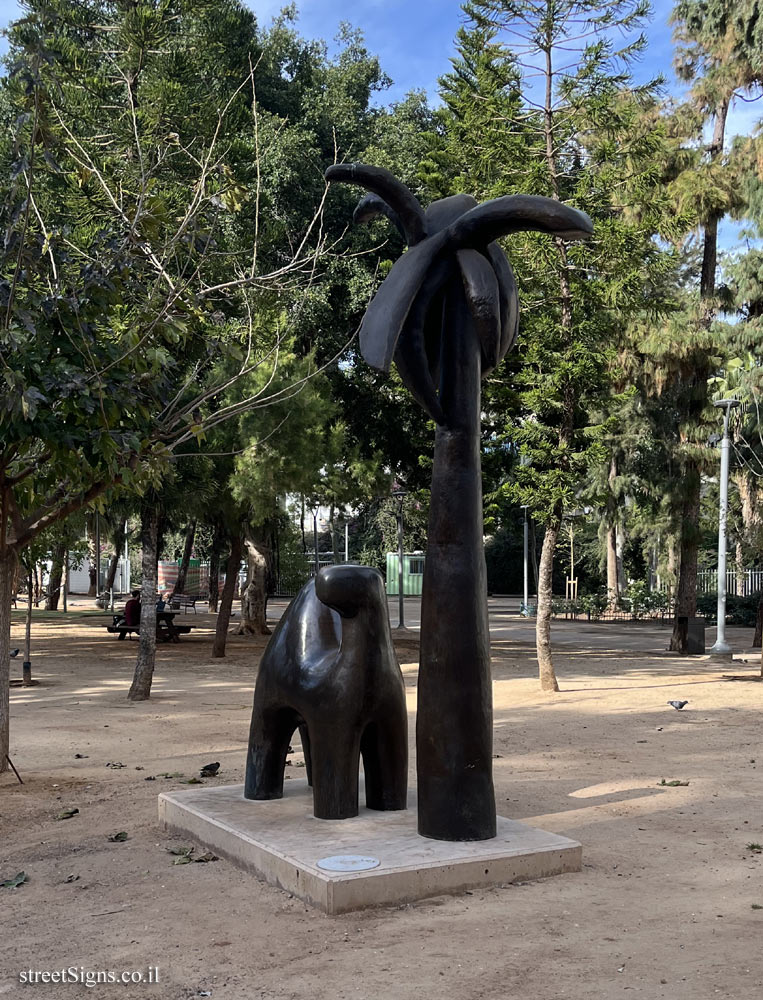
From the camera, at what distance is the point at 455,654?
607 cm

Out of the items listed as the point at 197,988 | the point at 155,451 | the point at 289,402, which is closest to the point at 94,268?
the point at 155,451

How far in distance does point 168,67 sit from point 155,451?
1155cm

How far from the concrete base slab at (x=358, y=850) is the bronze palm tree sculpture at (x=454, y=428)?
28cm

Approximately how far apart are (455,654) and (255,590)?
19.5 metres

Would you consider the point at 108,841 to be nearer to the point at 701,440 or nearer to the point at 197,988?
the point at 197,988

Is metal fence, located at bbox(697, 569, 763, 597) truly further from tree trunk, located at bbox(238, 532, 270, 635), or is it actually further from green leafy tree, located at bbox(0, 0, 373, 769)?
green leafy tree, located at bbox(0, 0, 373, 769)

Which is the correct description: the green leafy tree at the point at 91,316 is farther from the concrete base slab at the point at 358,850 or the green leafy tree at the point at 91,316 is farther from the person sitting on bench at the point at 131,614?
the person sitting on bench at the point at 131,614

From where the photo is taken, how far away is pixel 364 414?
22984 mm

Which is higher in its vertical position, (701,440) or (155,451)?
(701,440)

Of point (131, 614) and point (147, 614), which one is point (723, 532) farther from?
point (131, 614)

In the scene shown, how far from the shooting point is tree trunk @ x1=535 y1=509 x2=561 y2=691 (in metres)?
Answer: 15.6

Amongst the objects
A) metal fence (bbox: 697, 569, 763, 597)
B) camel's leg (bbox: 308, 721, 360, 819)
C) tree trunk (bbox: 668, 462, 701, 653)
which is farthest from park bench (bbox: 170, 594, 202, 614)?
camel's leg (bbox: 308, 721, 360, 819)

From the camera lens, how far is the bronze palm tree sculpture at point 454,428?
19.8 feet

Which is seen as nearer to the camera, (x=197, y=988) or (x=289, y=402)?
(x=197, y=988)
